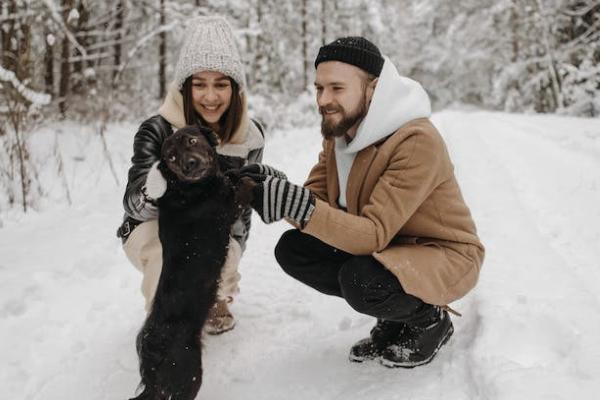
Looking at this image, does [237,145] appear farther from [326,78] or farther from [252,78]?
[252,78]

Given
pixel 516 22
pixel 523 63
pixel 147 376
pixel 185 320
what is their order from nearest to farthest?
1. pixel 147 376
2. pixel 185 320
3. pixel 523 63
4. pixel 516 22

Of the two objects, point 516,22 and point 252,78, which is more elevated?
point 516,22

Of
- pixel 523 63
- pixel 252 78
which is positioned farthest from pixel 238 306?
pixel 523 63

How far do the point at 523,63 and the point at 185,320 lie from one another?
22881 millimetres

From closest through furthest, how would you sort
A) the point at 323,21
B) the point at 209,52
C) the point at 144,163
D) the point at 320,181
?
the point at 144,163 → the point at 209,52 → the point at 320,181 → the point at 323,21

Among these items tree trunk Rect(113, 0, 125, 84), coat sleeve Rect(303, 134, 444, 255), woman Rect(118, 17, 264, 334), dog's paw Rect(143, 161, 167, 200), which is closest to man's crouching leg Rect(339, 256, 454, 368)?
coat sleeve Rect(303, 134, 444, 255)

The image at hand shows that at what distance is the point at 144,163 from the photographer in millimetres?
2789

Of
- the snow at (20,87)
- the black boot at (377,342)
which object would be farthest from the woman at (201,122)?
the snow at (20,87)

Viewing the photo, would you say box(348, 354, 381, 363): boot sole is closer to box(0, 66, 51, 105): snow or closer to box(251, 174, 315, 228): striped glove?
box(251, 174, 315, 228): striped glove

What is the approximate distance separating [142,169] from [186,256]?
79 centimetres

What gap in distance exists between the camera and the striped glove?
215 cm

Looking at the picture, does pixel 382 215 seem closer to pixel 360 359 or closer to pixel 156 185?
pixel 360 359

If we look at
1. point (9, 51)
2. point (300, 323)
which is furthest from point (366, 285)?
point (9, 51)

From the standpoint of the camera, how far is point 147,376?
2.01 meters
